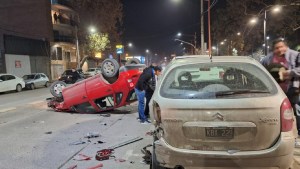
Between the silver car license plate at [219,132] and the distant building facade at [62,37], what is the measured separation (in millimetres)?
45331

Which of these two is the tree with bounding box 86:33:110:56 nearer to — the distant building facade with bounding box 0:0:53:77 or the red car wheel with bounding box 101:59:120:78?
the distant building facade with bounding box 0:0:53:77

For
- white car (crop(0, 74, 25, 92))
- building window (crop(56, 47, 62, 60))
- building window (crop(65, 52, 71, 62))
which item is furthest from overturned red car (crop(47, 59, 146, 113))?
building window (crop(65, 52, 71, 62))

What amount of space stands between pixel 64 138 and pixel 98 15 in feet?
146

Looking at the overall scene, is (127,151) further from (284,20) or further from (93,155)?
(284,20)

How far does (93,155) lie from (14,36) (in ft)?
114

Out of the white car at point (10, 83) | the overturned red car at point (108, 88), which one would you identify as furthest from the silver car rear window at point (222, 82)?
the white car at point (10, 83)

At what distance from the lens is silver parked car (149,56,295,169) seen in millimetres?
4016

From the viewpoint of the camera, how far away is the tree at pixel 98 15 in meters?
49.7

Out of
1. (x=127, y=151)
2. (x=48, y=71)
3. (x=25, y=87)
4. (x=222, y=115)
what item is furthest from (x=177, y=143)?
(x=48, y=71)

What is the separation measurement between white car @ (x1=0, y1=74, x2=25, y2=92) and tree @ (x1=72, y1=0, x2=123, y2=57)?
22207 mm

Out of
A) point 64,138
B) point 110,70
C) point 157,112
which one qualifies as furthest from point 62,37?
point 157,112

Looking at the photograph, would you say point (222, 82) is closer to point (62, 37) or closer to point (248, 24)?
point (248, 24)

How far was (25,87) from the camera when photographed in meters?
30.5

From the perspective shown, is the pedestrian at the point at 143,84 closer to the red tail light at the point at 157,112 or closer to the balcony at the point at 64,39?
the red tail light at the point at 157,112
